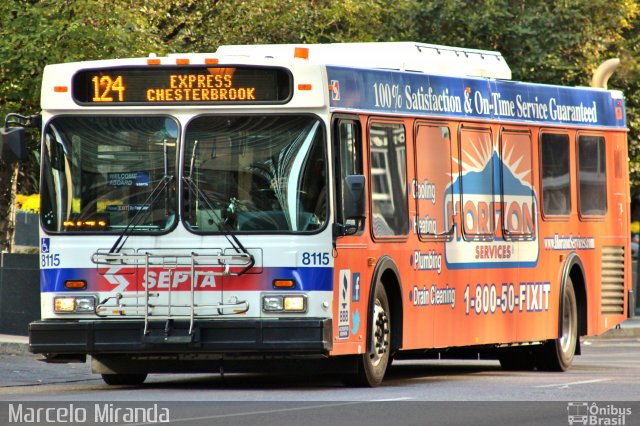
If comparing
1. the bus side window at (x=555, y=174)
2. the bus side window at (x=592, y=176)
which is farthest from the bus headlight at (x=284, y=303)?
the bus side window at (x=592, y=176)

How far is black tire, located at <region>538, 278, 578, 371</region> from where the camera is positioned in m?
20.0

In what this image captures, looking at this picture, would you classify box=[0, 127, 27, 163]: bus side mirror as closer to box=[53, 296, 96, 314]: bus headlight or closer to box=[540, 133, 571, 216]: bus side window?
box=[53, 296, 96, 314]: bus headlight

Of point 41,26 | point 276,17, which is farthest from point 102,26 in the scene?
point 276,17

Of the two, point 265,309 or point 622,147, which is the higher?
point 622,147

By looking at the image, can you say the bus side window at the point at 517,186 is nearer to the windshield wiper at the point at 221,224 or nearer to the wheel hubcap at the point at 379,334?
the wheel hubcap at the point at 379,334

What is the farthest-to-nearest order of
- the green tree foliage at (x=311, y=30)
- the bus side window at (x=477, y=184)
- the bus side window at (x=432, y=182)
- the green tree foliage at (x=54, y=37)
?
the green tree foliage at (x=311, y=30) < the green tree foliage at (x=54, y=37) < the bus side window at (x=477, y=184) < the bus side window at (x=432, y=182)

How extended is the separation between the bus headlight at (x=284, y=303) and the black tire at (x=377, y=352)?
1.11m

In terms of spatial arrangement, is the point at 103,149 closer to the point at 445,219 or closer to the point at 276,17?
the point at 445,219

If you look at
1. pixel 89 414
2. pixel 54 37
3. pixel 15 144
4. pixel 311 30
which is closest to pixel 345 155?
pixel 15 144

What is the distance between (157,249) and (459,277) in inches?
154

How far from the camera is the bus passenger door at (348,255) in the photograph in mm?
15133

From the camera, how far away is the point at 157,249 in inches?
594

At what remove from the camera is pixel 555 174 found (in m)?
19.9

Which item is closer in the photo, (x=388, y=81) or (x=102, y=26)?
(x=388, y=81)
